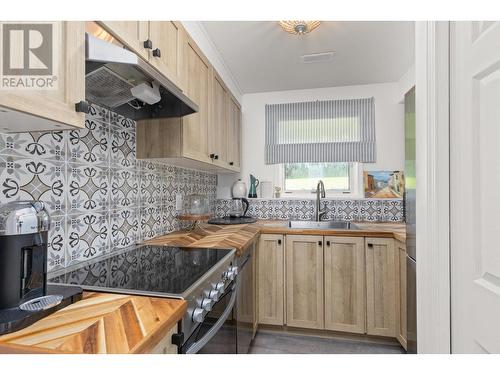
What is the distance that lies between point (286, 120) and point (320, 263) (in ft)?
5.27

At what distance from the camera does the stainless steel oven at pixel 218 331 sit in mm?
893

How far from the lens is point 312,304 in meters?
2.13

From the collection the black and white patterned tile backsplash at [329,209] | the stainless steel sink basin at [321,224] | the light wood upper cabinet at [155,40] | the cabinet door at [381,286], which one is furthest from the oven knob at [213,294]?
the black and white patterned tile backsplash at [329,209]

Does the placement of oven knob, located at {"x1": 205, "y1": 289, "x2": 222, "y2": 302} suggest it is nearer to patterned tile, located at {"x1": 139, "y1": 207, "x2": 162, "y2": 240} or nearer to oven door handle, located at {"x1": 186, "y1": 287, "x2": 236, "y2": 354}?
oven door handle, located at {"x1": 186, "y1": 287, "x2": 236, "y2": 354}

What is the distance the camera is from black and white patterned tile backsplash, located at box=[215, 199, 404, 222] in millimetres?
2588

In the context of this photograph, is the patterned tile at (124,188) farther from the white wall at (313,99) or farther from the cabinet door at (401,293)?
the cabinet door at (401,293)

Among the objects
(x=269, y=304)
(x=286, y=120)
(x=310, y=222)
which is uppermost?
(x=286, y=120)

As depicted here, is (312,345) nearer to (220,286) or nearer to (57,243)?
(220,286)

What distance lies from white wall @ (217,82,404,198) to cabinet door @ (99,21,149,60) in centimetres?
192

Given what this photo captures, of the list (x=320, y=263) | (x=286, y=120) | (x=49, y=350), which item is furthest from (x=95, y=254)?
(x=286, y=120)

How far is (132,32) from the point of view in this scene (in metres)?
1.07

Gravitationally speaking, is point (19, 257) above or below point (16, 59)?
below

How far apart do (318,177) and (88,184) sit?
7.49 feet
